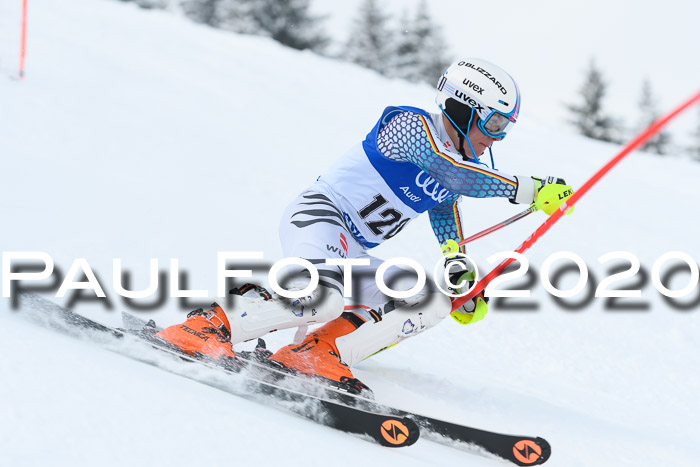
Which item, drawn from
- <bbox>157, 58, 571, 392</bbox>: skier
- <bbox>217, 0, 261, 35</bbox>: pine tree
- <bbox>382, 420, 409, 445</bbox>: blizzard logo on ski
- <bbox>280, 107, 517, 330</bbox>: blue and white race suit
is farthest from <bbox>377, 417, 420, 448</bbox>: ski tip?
<bbox>217, 0, 261, 35</bbox>: pine tree

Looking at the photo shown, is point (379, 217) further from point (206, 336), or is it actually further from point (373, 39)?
point (373, 39)

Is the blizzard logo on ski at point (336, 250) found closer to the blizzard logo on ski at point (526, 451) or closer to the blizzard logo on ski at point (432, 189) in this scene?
the blizzard logo on ski at point (432, 189)

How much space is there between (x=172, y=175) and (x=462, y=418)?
3974 millimetres

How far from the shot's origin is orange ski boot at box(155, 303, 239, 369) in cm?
302

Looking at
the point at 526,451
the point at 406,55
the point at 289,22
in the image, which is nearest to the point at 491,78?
the point at 526,451

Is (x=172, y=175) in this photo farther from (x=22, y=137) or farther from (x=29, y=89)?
(x=29, y=89)

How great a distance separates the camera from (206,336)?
3090 mm

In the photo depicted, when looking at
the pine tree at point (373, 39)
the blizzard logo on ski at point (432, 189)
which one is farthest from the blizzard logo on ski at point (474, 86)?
the pine tree at point (373, 39)

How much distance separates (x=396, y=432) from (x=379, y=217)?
118cm

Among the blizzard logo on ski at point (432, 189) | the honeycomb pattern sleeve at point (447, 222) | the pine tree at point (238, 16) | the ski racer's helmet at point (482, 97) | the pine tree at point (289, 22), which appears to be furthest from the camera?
the pine tree at point (238, 16)

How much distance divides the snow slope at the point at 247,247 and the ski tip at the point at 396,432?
0.09 metres

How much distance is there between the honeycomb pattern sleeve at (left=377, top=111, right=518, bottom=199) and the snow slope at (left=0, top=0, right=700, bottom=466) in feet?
3.64

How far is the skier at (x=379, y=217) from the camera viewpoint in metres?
3.16

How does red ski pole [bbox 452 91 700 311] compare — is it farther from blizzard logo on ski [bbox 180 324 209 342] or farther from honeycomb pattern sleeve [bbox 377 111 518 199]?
blizzard logo on ski [bbox 180 324 209 342]
